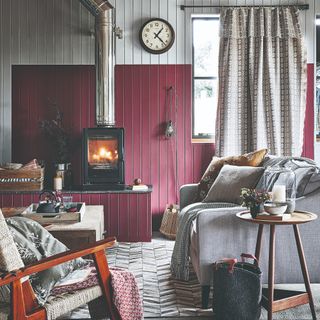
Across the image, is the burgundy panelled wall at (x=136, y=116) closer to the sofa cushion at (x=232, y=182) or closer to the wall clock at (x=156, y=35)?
the wall clock at (x=156, y=35)

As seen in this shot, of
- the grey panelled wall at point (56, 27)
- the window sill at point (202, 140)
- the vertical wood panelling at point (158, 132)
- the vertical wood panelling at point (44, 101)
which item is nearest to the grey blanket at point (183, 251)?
the vertical wood panelling at point (158, 132)

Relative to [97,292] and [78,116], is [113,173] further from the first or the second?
[97,292]

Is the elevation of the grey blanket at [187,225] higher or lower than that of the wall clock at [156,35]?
lower

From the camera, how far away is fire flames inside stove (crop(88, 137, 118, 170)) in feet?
18.1

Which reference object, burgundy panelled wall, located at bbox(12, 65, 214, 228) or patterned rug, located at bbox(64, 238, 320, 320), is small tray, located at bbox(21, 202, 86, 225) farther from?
burgundy panelled wall, located at bbox(12, 65, 214, 228)

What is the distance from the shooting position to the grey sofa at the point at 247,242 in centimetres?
338

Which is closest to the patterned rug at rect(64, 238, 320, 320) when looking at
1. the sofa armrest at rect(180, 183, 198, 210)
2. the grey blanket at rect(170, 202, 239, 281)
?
the grey blanket at rect(170, 202, 239, 281)

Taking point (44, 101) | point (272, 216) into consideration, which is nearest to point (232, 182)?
point (272, 216)

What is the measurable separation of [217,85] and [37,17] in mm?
2092

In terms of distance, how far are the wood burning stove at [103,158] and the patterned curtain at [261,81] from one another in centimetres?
114

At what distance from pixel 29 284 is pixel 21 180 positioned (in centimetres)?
335

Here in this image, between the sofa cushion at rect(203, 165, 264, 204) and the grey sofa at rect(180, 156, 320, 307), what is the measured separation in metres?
0.75

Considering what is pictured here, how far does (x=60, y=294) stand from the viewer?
8.04 feet

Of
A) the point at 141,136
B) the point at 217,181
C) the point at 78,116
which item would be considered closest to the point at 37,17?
the point at 78,116
